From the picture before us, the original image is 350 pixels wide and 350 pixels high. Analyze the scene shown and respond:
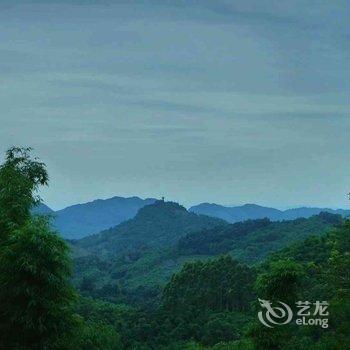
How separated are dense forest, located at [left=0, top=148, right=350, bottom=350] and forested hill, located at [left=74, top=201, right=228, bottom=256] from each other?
44222 mm

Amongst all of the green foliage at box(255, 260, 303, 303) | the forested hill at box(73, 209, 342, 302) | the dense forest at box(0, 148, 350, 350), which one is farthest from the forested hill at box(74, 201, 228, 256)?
the green foliage at box(255, 260, 303, 303)

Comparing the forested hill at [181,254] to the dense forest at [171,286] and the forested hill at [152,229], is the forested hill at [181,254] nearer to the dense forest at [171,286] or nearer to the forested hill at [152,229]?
the dense forest at [171,286]

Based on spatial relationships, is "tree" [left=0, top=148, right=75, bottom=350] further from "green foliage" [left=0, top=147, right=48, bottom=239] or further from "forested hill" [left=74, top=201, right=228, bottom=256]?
"forested hill" [left=74, top=201, right=228, bottom=256]

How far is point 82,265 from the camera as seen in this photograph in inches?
4168

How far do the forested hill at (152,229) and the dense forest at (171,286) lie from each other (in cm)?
4422

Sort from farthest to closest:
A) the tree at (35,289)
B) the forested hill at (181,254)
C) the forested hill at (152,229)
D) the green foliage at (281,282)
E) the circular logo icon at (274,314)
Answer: the forested hill at (152,229)
the forested hill at (181,254)
the circular logo icon at (274,314)
the green foliage at (281,282)
the tree at (35,289)

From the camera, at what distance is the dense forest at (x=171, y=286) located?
29.7 feet

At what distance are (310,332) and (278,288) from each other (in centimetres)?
981

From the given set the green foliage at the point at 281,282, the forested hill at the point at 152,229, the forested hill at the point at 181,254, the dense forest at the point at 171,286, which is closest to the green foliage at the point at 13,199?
the dense forest at the point at 171,286

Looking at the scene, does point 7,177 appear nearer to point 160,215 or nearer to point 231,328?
point 231,328

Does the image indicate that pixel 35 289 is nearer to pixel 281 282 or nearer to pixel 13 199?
pixel 13 199

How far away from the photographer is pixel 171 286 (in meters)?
45.3

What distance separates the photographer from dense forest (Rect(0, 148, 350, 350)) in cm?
904

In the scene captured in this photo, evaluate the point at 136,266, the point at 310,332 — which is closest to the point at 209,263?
the point at 310,332
